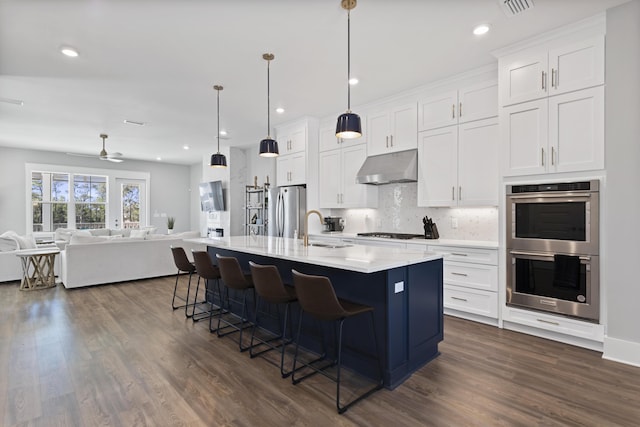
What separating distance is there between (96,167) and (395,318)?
10.0 metres

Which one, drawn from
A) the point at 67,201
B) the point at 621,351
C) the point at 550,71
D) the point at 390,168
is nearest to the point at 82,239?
the point at 67,201

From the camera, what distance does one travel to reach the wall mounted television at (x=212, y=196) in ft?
27.8

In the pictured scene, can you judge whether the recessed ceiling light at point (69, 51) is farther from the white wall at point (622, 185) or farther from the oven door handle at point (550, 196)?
the white wall at point (622, 185)

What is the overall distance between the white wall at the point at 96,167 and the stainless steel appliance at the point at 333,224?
7000 mm

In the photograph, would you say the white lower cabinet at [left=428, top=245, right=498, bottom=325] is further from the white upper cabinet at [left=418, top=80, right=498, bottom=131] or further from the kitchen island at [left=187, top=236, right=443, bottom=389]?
the white upper cabinet at [left=418, top=80, right=498, bottom=131]

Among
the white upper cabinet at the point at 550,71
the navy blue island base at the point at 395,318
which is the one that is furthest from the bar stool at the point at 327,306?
the white upper cabinet at the point at 550,71

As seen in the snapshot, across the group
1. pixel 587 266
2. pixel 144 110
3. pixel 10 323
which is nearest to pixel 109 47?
pixel 144 110

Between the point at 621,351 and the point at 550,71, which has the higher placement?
the point at 550,71

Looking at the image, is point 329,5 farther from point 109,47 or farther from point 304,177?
point 304,177

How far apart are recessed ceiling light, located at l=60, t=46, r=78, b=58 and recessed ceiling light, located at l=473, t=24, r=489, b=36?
3.97 meters

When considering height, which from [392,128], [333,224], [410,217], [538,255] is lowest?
[538,255]

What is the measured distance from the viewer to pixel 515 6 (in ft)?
8.80

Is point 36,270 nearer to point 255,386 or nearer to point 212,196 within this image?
point 212,196

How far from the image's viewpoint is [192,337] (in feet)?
10.9
